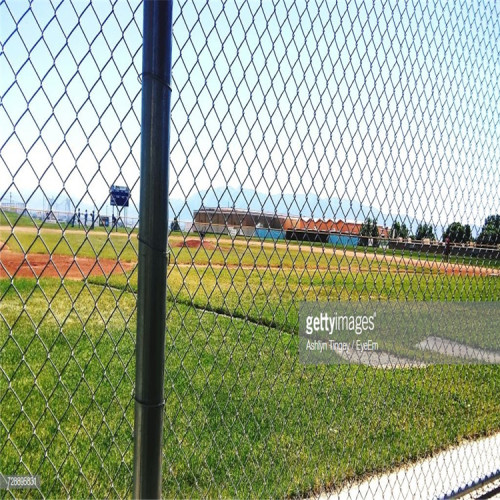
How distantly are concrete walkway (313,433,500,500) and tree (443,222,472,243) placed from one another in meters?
1.33

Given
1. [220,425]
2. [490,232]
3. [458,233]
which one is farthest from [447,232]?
[220,425]

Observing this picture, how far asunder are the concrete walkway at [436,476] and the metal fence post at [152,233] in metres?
1.43

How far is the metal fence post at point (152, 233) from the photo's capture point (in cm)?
114

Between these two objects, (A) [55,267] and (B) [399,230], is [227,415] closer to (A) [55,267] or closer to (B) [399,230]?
(B) [399,230]

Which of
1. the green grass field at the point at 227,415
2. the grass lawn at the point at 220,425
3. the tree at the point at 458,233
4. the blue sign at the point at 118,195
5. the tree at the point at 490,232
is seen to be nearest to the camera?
the blue sign at the point at 118,195

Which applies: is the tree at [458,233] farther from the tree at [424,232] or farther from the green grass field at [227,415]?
the green grass field at [227,415]

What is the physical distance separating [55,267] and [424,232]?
6.99 ft

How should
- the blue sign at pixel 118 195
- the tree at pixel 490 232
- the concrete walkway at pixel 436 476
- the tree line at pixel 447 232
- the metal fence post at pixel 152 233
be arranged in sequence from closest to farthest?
the metal fence post at pixel 152 233 < the blue sign at pixel 118 195 < the concrete walkway at pixel 436 476 < the tree line at pixel 447 232 < the tree at pixel 490 232

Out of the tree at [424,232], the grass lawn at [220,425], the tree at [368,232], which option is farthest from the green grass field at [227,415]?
the tree at [424,232]

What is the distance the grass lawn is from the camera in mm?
2104

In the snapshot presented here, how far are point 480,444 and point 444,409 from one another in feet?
1.71

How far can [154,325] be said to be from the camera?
1.17m

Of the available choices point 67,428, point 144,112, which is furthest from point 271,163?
point 67,428

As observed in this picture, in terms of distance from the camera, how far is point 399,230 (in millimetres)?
2678
